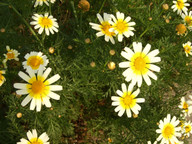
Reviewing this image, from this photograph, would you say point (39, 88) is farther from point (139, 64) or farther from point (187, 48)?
point (187, 48)

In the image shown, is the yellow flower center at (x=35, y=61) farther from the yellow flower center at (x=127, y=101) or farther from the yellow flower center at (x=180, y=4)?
the yellow flower center at (x=180, y=4)

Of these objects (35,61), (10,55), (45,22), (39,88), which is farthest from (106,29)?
(10,55)

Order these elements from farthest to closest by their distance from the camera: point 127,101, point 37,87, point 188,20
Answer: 1. point 188,20
2. point 127,101
3. point 37,87

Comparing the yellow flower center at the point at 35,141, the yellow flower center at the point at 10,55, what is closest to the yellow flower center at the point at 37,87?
the yellow flower center at the point at 35,141

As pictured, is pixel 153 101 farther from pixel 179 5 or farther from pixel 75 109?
pixel 179 5

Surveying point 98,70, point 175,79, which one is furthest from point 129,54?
point 175,79

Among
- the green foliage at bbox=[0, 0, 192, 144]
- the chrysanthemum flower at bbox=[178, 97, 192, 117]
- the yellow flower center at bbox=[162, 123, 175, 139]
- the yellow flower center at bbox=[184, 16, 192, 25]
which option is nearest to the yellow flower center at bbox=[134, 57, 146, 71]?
the green foliage at bbox=[0, 0, 192, 144]
